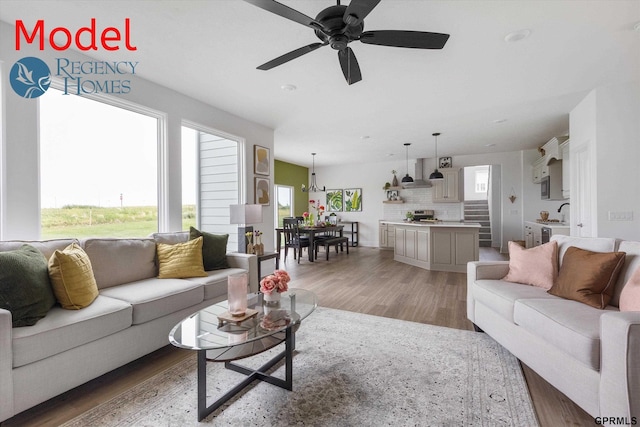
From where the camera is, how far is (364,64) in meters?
2.99

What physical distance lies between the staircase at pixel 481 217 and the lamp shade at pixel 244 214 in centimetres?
707

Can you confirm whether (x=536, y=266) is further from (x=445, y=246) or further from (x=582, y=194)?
(x=445, y=246)

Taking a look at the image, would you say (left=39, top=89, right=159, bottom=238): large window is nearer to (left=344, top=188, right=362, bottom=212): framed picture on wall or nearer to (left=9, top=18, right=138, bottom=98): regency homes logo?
(left=9, top=18, right=138, bottom=98): regency homes logo

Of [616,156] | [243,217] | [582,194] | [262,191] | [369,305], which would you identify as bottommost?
[369,305]

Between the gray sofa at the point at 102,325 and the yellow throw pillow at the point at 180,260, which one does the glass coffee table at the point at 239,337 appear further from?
the yellow throw pillow at the point at 180,260

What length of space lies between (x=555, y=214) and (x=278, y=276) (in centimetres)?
757

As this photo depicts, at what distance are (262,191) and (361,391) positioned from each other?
12.0ft

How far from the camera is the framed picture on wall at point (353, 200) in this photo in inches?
372

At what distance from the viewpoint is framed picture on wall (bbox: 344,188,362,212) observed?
945cm

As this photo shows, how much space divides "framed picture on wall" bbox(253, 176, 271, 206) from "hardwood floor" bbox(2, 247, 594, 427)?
56.4 inches

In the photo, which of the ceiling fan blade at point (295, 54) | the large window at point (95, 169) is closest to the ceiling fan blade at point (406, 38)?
the ceiling fan blade at point (295, 54)

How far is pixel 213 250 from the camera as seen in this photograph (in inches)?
126

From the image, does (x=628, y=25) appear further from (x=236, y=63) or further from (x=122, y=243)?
(x=122, y=243)

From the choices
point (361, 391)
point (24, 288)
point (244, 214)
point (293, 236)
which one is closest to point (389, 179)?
point (293, 236)
